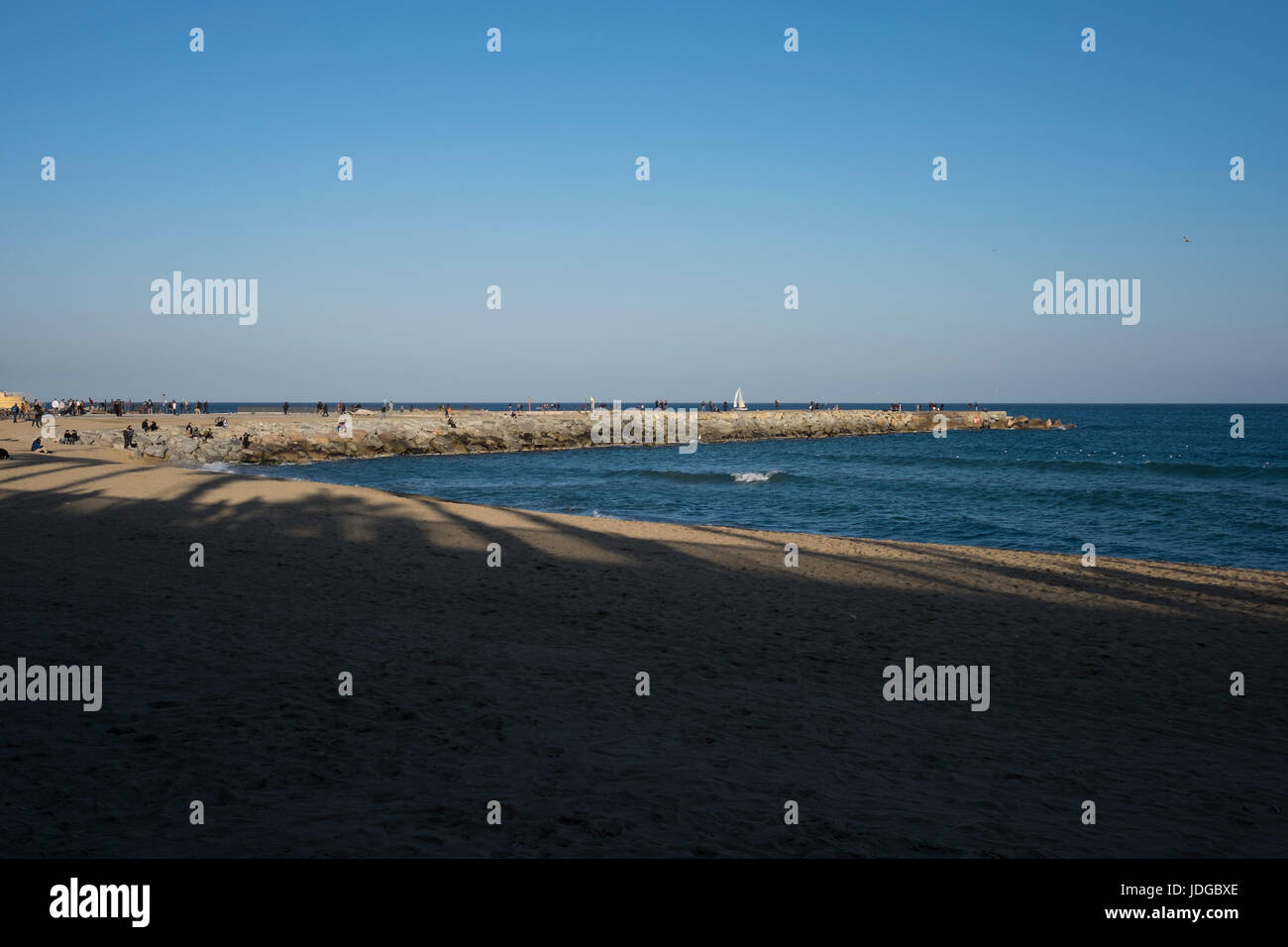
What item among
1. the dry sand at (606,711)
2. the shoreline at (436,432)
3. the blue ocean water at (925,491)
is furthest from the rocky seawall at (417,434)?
the dry sand at (606,711)

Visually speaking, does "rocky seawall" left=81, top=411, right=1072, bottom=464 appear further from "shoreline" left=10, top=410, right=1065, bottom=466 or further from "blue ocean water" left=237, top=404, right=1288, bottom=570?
"blue ocean water" left=237, top=404, right=1288, bottom=570

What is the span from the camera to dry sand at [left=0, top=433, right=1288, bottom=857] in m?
4.82

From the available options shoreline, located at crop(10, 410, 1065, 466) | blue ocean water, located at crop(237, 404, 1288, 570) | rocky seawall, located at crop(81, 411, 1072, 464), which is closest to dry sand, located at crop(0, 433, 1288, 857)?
blue ocean water, located at crop(237, 404, 1288, 570)

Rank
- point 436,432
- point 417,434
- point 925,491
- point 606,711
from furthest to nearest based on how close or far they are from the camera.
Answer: point 436,432, point 417,434, point 925,491, point 606,711

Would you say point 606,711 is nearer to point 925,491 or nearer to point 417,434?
point 925,491

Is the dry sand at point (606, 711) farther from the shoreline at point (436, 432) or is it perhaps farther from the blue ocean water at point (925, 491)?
the shoreline at point (436, 432)

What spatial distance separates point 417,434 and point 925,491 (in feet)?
138

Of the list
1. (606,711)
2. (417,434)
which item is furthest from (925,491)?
(417,434)

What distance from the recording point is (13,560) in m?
11.7

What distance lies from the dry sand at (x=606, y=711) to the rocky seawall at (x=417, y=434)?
3784 cm

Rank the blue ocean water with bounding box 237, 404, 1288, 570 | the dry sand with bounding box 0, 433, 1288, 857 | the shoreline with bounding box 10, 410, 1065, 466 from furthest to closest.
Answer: the shoreline with bounding box 10, 410, 1065, 466 → the blue ocean water with bounding box 237, 404, 1288, 570 → the dry sand with bounding box 0, 433, 1288, 857

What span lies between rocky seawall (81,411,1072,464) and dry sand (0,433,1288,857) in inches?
1490

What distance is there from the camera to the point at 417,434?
6362cm
